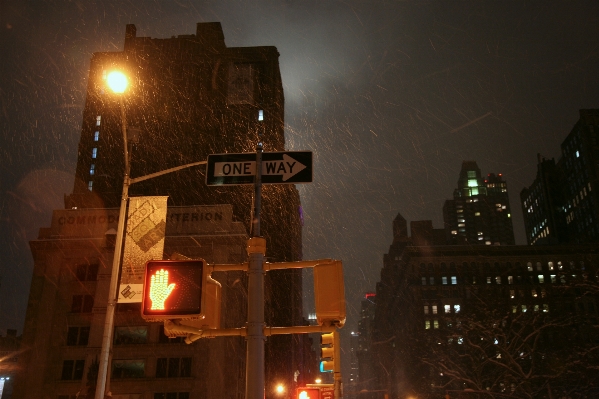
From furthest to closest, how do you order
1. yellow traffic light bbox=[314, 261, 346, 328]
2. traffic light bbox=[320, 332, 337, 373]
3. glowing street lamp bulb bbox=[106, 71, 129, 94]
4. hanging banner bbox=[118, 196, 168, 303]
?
hanging banner bbox=[118, 196, 168, 303] → glowing street lamp bulb bbox=[106, 71, 129, 94] → traffic light bbox=[320, 332, 337, 373] → yellow traffic light bbox=[314, 261, 346, 328]

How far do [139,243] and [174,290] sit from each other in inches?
373

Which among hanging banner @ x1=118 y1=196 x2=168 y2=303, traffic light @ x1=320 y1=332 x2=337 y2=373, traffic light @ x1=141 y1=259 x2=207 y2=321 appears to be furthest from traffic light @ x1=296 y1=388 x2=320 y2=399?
traffic light @ x1=141 y1=259 x2=207 y2=321

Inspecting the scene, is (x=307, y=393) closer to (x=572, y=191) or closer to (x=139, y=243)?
(x=139, y=243)

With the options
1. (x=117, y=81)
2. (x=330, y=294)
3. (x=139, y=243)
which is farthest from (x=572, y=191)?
(x=330, y=294)

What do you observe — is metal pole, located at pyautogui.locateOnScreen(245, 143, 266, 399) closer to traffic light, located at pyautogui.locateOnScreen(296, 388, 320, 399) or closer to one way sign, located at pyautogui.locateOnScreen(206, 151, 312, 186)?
one way sign, located at pyautogui.locateOnScreen(206, 151, 312, 186)

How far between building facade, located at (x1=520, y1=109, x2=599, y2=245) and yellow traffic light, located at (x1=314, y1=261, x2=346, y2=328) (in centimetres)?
10320

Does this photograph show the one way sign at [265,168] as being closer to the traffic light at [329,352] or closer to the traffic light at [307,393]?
the traffic light at [329,352]

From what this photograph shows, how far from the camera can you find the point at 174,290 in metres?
5.78

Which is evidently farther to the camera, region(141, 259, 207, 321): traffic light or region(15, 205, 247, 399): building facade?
region(15, 205, 247, 399): building facade

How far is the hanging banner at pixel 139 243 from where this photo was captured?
14.4 metres

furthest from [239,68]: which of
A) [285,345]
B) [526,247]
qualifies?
[526,247]

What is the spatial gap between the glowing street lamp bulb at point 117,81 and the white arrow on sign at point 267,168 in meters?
7.37

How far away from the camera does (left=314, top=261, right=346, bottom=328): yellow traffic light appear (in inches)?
241

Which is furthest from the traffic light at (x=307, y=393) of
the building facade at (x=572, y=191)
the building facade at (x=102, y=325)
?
the building facade at (x=572, y=191)
